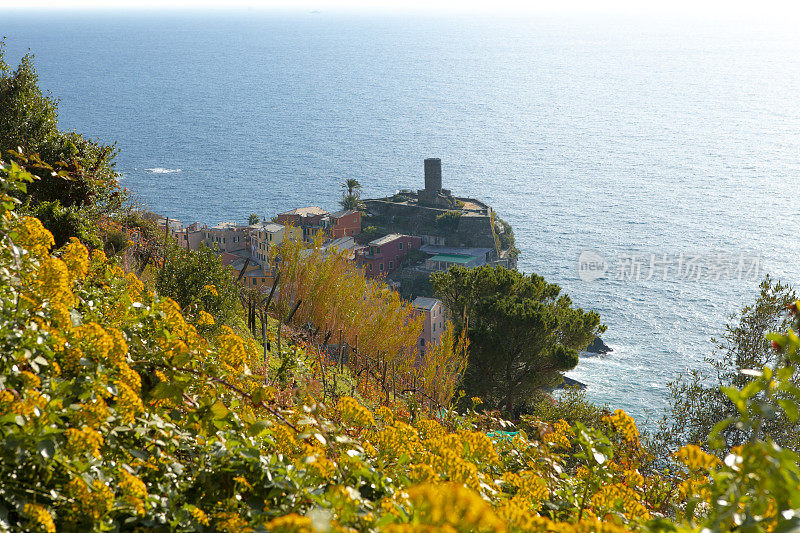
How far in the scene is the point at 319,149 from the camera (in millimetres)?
97312

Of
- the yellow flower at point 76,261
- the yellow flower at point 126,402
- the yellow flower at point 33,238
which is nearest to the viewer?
the yellow flower at point 126,402

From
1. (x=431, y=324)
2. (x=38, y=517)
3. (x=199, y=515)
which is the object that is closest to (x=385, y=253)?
(x=431, y=324)

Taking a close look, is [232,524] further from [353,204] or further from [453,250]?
[353,204]

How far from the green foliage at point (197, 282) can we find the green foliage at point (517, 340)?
27.4ft

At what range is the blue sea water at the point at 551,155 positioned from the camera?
52875 mm

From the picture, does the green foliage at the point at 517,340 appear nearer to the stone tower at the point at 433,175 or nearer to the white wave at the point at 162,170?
the stone tower at the point at 433,175

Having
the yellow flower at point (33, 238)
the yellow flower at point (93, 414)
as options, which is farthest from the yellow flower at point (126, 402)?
the yellow flower at point (33, 238)

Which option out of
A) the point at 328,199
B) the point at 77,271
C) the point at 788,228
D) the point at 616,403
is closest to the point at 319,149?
the point at 328,199

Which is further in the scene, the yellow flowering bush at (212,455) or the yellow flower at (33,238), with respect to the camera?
the yellow flower at (33,238)

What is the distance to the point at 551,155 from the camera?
97750mm

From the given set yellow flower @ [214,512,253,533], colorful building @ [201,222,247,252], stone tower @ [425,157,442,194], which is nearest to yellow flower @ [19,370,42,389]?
yellow flower @ [214,512,253,533]

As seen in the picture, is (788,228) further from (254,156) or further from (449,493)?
(449,493)

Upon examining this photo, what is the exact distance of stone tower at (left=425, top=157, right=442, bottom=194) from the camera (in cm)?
5659

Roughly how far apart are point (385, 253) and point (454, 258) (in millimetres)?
5090
